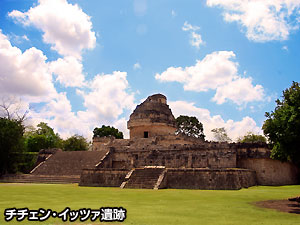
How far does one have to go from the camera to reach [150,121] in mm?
39062

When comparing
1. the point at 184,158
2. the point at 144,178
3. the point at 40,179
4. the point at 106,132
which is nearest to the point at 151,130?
the point at 184,158

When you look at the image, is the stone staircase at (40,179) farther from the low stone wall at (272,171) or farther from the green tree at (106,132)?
the green tree at (106,132)

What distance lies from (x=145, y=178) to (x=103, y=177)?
435cm

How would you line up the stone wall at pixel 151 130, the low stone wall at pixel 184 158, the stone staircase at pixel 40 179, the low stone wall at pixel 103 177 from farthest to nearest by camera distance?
the stone wall at pixel 151 130 → the stone staircase at pixel 40 179 → the low stone wall at pixel 184 158 → the low stone wall at pixel 103 177

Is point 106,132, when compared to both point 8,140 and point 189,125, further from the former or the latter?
point 8,140

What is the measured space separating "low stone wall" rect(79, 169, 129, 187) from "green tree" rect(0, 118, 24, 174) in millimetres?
15241

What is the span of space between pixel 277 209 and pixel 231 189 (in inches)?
358

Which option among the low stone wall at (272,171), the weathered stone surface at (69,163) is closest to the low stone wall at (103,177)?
the weathered stone surface at (69,163)

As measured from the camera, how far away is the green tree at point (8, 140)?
118ft

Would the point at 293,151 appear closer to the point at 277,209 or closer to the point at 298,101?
the point at 298,101

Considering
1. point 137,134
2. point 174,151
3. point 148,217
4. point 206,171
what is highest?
point 137,134

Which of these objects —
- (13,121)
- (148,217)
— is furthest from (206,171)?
(13,121)

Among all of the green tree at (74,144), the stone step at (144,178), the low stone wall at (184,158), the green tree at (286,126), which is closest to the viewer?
the green tree at (286,126)

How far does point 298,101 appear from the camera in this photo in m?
13.1
